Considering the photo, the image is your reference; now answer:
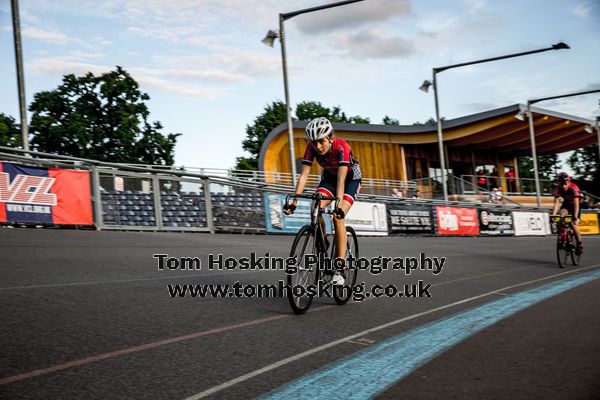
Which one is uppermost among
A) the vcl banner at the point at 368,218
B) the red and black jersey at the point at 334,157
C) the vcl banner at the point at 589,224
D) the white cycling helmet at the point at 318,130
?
the white cycling helmet at the point at 318,130

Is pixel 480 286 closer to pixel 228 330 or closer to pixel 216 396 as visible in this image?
pixel 228 330

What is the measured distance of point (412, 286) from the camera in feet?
27.9

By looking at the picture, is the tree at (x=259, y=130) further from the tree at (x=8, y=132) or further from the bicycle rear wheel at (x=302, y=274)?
the bicycle rear wheel at (x=302, y=274)

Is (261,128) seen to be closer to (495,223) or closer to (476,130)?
(476,130)

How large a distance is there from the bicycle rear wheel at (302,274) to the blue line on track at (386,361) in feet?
3.63

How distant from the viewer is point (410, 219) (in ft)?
82.5

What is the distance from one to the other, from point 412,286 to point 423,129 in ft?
116

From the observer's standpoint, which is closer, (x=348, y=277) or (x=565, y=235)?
(x=348, y=277)

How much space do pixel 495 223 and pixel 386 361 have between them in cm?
2824

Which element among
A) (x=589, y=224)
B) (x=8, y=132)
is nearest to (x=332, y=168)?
(x=589, y=224)

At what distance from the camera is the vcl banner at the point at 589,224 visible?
3733 centimetres

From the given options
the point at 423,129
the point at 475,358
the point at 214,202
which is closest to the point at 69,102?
the point at 423,129

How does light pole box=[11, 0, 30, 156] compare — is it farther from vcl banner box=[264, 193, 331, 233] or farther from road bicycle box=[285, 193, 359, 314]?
road bicycle box=[285, 193, 359, 314]

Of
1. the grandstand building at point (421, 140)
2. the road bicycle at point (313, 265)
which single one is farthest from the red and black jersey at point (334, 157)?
the grandstand building at point (421, 140)
